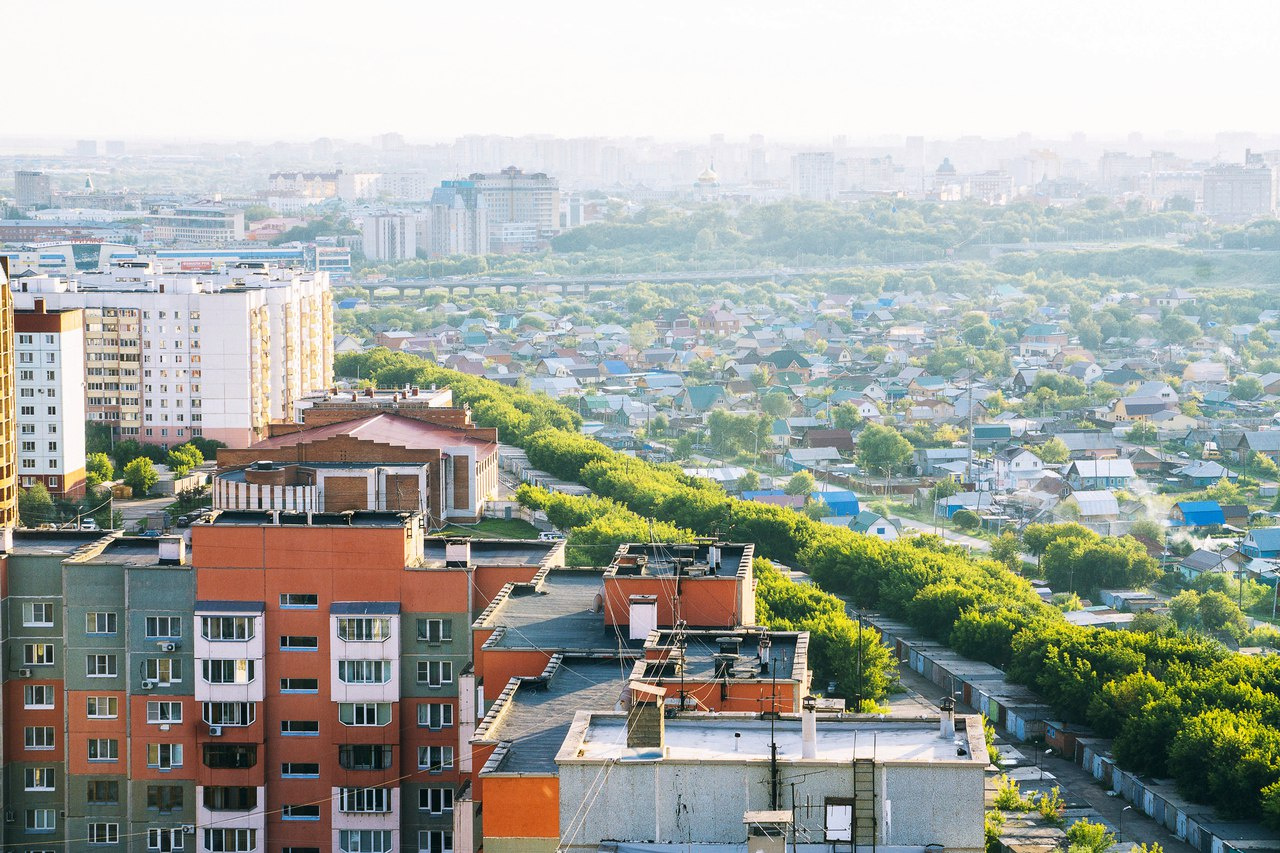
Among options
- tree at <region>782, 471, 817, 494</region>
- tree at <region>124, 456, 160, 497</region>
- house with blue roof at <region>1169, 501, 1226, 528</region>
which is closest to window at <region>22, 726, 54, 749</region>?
tree at <region>124, 456, 160, 497</region>

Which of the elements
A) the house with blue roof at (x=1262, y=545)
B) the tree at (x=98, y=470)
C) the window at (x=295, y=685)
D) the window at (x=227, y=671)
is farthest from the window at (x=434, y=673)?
the house with blue roof at (x=1262, y=545)

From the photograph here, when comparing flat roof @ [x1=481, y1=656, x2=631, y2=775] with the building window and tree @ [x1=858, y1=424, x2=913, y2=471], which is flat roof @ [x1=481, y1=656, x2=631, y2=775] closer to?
the building window

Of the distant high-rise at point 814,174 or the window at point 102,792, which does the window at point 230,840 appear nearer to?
the window at point 102,792

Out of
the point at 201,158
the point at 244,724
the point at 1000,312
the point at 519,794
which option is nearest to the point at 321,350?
the point at 244,724

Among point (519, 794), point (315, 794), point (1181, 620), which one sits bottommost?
point (1181, 620)

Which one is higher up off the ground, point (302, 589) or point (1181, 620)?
point (302, 589)

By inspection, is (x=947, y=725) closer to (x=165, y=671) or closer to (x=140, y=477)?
(x=165, y=671)

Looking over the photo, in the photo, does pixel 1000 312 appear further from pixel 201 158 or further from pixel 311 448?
pixel 201 158
